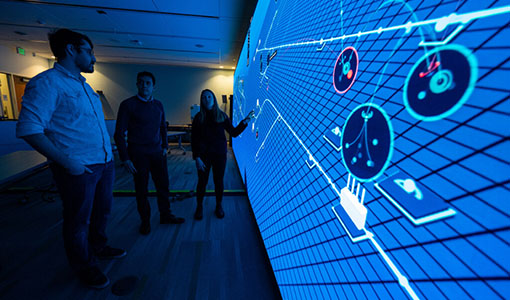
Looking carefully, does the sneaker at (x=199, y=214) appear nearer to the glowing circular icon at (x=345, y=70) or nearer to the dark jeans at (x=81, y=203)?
the dark jeans at (x=81, y=203)

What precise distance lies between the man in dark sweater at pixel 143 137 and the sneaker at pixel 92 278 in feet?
1.85

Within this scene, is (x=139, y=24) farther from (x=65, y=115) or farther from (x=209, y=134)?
(x=65, y=115)

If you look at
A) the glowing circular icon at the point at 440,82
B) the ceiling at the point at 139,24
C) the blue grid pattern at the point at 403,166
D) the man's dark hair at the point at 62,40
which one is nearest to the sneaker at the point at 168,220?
the blue grid pattern at the point at 403,166

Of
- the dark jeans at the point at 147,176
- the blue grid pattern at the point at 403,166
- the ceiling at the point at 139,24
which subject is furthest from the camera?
the ceiling at the point at 139,24

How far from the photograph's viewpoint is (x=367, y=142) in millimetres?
544

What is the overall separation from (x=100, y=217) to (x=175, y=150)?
4.87 m

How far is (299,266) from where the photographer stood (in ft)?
3.30

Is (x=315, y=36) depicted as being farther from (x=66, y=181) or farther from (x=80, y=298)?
(x=80, y=298)

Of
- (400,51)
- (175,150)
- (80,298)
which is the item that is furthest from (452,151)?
(175,150)

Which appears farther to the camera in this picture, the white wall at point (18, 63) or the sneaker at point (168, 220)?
the white wall at point (18, 63)

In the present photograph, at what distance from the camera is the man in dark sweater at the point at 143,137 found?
1649 millimetres

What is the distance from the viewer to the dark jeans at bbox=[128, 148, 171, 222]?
5.71ft

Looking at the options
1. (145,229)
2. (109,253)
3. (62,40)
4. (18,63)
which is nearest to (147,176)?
(145,229)

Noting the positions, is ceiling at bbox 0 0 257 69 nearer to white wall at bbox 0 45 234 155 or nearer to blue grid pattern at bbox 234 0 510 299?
white wall at bbox 0 45 234 155
